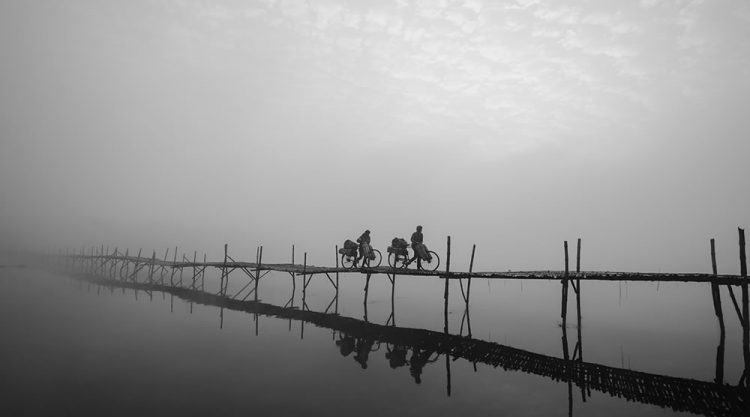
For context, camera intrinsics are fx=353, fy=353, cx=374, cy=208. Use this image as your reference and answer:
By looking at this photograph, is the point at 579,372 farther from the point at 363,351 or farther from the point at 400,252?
the point at 400,252

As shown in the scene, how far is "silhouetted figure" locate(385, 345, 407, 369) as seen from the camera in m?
15.5

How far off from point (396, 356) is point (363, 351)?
1766 millimetres

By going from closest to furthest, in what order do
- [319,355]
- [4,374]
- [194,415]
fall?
[194,415], [4,374], [319,355]

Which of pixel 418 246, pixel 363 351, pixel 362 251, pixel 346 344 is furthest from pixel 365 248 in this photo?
pixel 363 351

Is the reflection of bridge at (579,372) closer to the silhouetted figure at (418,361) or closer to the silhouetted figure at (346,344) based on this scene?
the silhouetted figure at (418,361)

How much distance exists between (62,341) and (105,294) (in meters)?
23.6

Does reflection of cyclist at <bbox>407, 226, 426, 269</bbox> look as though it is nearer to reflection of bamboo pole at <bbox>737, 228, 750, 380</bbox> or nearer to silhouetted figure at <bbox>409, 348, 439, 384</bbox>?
silhouetted figure at <bbox>409, 348, 439, 384</bbox>

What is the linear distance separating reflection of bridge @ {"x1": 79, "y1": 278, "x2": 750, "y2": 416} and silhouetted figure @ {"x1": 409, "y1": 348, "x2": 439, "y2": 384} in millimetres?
647

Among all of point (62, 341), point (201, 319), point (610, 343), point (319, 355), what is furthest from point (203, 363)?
point (610, 343)

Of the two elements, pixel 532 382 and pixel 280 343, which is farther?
pixel 280 343

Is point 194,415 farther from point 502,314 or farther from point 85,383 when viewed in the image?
point 502,314

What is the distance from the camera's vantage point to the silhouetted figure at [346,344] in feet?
57.3

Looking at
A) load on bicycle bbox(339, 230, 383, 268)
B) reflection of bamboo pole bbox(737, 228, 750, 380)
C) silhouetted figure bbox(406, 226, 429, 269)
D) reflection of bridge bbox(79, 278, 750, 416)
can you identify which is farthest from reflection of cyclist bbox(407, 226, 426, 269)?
reflection of bamboo pole bbox(737, 228, 750, 380)

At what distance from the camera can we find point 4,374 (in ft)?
39.8
